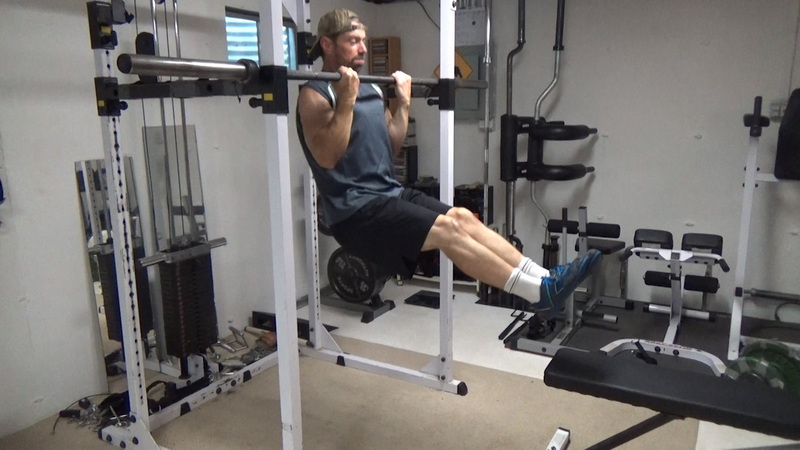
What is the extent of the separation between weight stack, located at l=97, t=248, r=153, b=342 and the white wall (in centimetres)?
9

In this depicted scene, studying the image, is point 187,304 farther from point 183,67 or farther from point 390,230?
point 183,67

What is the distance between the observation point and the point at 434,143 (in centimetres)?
487

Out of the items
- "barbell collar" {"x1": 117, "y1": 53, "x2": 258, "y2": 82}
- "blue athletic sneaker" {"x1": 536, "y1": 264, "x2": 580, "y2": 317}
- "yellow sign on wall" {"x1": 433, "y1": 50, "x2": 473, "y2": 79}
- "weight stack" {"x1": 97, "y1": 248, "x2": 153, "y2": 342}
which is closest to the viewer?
"barbell collar" {"x1": 117, "y1": 53, "x2": 258, "y2": 82}

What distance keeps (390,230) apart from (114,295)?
159 centimetres

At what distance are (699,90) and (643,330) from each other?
165cm

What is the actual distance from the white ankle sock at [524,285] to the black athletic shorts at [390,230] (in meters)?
0.35

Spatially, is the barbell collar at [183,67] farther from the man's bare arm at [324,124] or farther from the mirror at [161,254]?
the mirror at [161,254]

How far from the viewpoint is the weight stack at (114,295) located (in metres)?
2.81

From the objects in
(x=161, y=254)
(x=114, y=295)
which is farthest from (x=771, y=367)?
(x=114, y=295)

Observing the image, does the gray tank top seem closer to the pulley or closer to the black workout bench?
the black workout bench

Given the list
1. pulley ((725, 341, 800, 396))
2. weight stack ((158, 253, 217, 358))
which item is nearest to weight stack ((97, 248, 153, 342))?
weight stack ((158, 253, 217, 358))

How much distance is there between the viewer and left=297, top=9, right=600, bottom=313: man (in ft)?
6.78

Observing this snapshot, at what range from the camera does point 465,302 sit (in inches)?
171

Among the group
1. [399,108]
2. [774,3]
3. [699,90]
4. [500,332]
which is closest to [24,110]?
[399,108]
